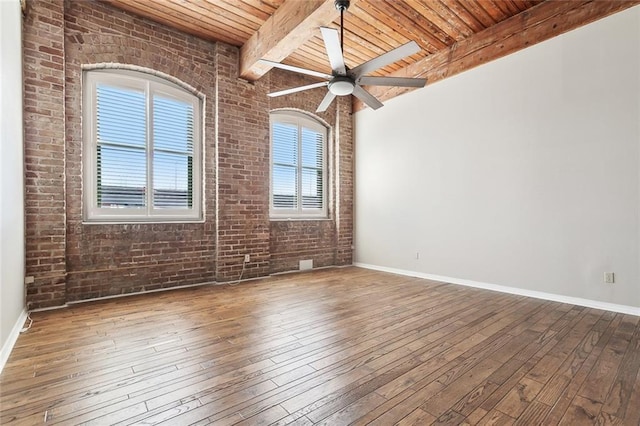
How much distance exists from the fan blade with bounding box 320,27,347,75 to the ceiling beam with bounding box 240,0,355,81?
617mm

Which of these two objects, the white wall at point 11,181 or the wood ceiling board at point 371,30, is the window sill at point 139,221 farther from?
the wood ceiling board at point 371,30

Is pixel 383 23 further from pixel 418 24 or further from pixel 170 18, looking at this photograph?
pixel 170 18

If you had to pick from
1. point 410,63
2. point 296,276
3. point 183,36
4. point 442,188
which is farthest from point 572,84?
point 183,36

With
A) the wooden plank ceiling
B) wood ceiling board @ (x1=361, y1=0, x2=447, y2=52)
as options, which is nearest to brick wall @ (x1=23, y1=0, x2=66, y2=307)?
the wooden plank ceiling

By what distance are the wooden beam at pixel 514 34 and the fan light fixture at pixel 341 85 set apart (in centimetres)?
247

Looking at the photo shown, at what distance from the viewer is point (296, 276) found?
17.5 feet

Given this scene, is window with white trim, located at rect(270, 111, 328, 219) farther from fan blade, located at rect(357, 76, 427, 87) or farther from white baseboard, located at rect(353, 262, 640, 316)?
fan blade, located at rect(357, 76, 427, 87)

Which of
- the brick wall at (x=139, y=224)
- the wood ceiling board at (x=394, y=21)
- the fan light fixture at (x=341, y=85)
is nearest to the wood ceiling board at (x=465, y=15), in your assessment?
the wood ceiling board at (x=394, y=21)

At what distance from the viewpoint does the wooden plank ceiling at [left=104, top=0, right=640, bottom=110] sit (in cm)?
364

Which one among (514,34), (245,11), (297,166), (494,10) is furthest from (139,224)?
(514,34)

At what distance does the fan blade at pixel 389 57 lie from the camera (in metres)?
2.83

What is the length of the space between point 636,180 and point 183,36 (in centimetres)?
590

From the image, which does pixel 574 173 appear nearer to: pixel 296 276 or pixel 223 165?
pixel 296 276

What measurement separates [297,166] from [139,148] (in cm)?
267
